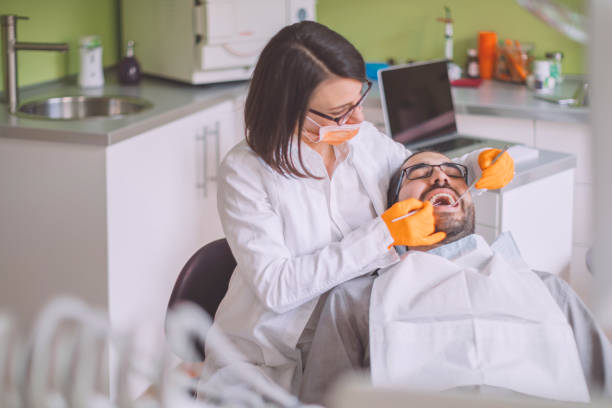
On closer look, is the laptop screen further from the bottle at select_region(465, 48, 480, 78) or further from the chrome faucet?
the chrome faucet

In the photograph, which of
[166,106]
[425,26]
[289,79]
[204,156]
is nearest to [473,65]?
[425,26]

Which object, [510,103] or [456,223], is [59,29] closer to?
[510,103]

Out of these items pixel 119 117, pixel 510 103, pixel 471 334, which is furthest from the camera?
pixel 510 103

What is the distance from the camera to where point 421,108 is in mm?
2752

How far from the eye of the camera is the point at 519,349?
143cm

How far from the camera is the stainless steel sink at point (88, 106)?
290cm

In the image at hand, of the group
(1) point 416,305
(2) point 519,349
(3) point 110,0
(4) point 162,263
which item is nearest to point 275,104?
(1) point 416,305

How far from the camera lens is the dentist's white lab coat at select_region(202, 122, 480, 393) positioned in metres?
1.51

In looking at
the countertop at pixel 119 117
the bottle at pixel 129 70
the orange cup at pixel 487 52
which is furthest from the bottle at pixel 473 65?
the bottle at pixel 129 70

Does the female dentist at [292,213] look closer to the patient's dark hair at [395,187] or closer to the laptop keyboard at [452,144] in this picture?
the patient's dark hair at [395,187]

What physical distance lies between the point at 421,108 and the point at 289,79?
1312 mm

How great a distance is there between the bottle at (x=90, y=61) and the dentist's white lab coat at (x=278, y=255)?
1710 mm

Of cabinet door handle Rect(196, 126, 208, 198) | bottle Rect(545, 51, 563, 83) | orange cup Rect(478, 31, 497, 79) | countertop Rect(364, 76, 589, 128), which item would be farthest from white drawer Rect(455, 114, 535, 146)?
cabinet door handle Rect(196, 126, 208, 198)

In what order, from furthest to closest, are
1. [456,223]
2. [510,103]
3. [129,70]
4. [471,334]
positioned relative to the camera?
[129,70], [510,103], [456,223], [471,334]
